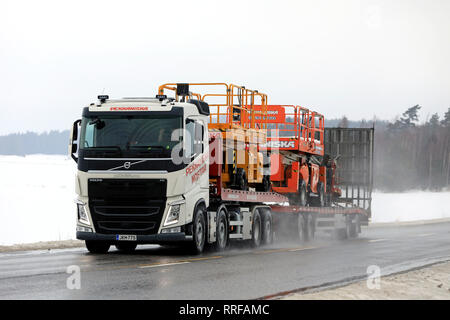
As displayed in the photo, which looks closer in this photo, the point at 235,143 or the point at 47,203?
the point at 235,143

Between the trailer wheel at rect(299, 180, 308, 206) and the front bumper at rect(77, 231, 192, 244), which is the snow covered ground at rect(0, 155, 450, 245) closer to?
the front bumper at rect(77, 231, 192, 244)

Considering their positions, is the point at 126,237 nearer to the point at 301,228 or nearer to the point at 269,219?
the point at 269,219

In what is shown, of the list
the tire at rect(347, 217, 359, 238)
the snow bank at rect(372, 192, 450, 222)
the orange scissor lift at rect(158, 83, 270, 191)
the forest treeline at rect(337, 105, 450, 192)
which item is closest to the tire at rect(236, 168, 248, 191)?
the orange scissor lift at rect(158, 83, 270, 191)

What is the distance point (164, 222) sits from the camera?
53.6 ft

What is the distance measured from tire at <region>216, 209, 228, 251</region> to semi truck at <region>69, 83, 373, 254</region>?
0.02m

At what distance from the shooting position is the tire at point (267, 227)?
22.1 m

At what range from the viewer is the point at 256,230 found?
21.6 meters

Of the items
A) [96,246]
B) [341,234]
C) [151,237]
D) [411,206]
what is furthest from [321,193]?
[411,206]

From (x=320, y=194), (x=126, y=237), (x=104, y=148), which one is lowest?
(x=126, y=237)

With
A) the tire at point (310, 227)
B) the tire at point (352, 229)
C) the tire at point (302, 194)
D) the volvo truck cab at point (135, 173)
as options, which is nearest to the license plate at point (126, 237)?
the volvo truck cab at point (135, 173)

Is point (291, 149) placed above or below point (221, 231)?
above

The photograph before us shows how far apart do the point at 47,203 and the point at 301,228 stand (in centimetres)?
2973

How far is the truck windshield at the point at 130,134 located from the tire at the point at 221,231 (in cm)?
297

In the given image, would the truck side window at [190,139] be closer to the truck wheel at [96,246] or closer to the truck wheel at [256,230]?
the truck wheel at [96,246]
